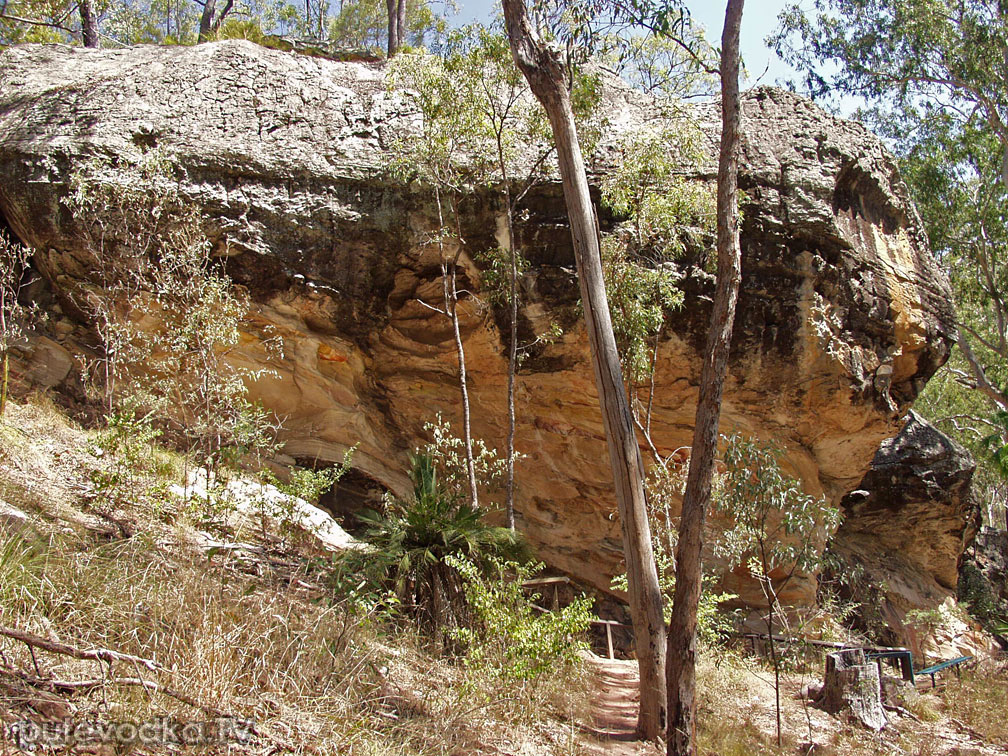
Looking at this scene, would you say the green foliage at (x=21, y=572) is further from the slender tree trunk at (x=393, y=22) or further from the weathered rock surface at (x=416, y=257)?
the slender tree trunk at (x=393, y=22)

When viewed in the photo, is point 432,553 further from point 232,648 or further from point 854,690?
point 854,690

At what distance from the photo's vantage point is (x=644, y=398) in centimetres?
962

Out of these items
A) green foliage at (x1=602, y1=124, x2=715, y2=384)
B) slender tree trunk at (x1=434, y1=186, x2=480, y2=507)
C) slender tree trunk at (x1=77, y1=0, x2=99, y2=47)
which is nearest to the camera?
green foliage at (x1=602, y1=124, x2=715, y2=384)

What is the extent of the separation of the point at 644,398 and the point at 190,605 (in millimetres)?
6752

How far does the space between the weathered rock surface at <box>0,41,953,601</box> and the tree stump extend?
3.15 meters

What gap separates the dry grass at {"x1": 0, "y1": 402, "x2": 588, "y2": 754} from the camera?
3.41 meters

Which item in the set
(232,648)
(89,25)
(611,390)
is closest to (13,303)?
(232,648)

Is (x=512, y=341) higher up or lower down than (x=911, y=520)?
higher up

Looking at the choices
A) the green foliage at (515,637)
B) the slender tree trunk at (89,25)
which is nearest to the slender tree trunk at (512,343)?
the green foliage at (515,637)

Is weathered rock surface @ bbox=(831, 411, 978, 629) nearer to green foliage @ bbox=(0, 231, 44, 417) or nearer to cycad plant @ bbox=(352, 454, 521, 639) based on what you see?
cycad plant @ bbox=(352, 454, 521, 639)

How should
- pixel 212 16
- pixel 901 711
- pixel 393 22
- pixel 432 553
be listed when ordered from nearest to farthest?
pixel 432 553 → pixel 901 711 → pixel 393 22 → pixel 212 16

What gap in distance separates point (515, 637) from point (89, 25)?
1512 cm

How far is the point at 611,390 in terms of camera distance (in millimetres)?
5738

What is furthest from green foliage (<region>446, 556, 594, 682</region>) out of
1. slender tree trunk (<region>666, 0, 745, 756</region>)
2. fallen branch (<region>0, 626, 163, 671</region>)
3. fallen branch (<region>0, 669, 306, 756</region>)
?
fallen branch (<region>0, 626, 163, 671</region>)
